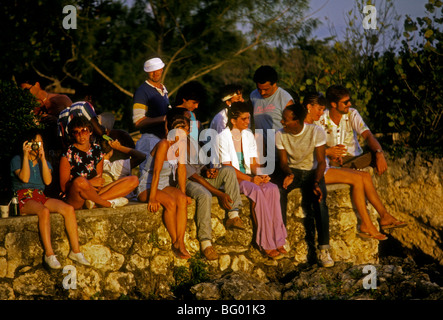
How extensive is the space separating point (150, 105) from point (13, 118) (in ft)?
5.10

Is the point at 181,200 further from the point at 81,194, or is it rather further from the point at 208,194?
the point at 81,194

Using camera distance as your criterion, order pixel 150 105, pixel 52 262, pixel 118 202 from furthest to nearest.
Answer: pixel 150 105 < pixel 118 202 < pixel 52 262

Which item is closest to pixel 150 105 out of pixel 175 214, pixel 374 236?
pixel 175 214

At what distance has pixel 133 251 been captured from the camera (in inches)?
233

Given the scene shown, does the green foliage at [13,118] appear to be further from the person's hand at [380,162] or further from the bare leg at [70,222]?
the person's hand at [380,162]

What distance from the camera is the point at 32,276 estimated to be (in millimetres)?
5508

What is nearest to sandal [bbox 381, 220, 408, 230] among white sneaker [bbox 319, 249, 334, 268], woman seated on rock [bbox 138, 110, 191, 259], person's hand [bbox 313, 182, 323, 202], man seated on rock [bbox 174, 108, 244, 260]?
white sneaker [bbox 319, 249, 334, 268]

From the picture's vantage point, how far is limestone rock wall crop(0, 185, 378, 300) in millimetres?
5508

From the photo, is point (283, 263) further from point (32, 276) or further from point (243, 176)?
point (32, 276)

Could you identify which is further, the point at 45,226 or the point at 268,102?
the point at 268,102

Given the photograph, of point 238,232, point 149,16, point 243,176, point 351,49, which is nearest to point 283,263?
point 238,232

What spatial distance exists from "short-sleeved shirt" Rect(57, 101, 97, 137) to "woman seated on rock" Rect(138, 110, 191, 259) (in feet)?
3.17

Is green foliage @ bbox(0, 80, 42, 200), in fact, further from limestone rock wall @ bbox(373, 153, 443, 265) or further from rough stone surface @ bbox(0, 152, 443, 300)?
limestone rock wall @ bbox(373, 153, 443, 265)

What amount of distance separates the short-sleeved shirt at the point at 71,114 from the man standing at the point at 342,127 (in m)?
2.79
